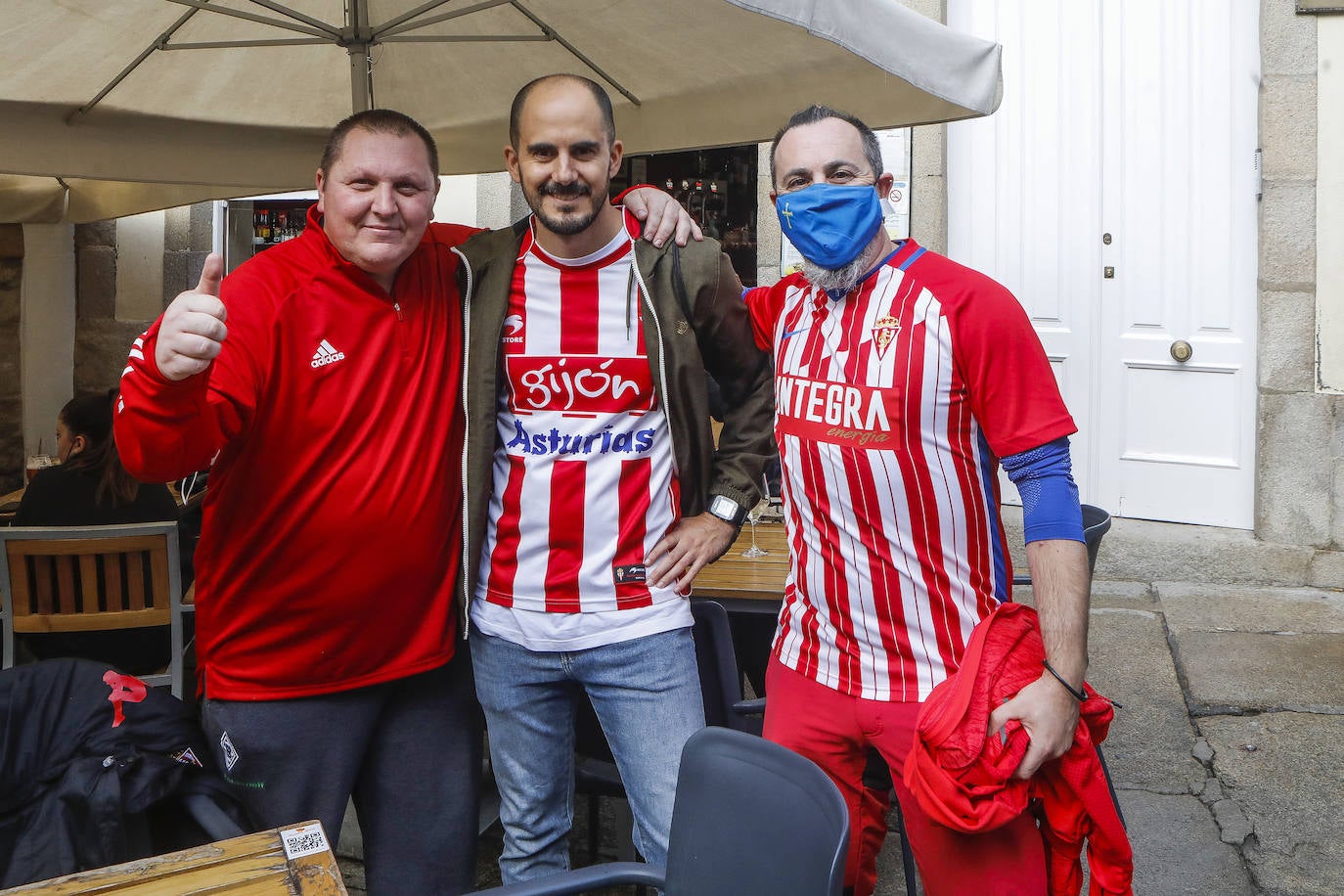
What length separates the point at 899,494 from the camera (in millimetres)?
2244

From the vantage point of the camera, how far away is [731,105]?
355 centimetres

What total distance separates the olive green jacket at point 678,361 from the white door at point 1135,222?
14.6ft

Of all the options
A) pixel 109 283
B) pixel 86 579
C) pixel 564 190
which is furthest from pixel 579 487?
pixel 109 283

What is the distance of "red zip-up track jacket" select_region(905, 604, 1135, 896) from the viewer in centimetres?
198

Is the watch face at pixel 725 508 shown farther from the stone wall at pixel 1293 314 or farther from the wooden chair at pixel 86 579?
the stone wall at pixel 1293 314

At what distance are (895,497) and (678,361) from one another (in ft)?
1.88

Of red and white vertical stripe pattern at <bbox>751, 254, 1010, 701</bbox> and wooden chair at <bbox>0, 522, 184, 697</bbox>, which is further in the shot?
wooden chair at <bbox>0, 522, 184, 697</bbox>

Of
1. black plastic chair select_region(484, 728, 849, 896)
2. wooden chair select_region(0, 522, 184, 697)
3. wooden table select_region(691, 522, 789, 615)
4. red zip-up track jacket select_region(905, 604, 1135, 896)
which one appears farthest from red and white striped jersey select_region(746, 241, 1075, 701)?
wooden chair select_region(0, 522, 184, 697)

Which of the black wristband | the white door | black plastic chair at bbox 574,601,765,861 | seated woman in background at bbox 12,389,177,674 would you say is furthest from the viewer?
the white door

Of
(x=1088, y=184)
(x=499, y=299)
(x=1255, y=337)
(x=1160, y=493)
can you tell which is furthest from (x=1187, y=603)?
(x=499, y=299)

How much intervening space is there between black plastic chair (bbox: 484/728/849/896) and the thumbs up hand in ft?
3.23

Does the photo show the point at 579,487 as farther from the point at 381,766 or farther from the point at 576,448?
the point at 381,766

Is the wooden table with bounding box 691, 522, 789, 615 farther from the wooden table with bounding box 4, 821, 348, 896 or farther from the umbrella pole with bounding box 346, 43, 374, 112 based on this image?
the umbrella pole with bounding box 346, 43, 374, 112

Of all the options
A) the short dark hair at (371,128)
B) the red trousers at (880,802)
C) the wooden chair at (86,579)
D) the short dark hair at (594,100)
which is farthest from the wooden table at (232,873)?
the wooden chair at (86,579)
